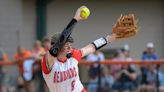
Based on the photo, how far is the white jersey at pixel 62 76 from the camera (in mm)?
6812

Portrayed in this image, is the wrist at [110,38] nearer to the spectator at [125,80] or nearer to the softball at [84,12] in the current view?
the softball at [84,12]

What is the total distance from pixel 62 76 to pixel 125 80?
220 inches

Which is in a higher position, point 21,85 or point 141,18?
point 141,18

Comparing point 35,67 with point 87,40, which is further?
point 87,40

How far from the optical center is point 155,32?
1831cm

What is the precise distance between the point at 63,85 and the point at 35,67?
529cm

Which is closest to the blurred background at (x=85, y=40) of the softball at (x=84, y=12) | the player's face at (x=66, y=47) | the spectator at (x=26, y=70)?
the spectator at (x=26, y=70)

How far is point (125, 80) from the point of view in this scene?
12.3 m

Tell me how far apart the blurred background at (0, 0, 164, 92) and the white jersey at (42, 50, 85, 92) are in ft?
16.4

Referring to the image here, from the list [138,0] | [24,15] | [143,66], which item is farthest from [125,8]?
[143,66]

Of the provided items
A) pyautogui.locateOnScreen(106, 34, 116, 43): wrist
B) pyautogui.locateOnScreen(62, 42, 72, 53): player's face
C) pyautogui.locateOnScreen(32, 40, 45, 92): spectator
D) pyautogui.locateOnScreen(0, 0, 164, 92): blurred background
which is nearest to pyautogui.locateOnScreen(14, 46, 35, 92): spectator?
pyautogui.locateOnScreen(0, 0, 164, 92): blurred background

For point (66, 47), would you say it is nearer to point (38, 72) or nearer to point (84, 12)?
point (84, 12)

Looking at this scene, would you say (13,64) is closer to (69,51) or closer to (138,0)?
(69,51)

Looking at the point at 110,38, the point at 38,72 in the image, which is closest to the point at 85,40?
the point at 38,72
